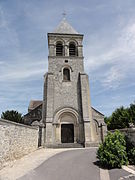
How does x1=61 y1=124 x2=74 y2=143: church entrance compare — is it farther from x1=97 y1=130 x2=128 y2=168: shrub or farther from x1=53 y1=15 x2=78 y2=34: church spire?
x1=53 y1=15 x2=78 y2=34: church spire

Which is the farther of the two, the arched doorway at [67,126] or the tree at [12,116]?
the tree at [12,116]

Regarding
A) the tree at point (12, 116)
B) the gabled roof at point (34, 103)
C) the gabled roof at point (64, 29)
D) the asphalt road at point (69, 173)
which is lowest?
the asphalt road at point (69, 173)

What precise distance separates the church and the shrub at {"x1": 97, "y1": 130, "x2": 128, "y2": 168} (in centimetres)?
824

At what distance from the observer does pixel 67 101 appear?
17.9m

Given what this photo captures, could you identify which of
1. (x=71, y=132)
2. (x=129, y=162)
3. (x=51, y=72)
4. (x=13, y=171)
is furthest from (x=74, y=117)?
(x=13, y=171)

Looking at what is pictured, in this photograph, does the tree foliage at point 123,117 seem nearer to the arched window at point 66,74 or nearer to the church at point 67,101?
the church at point 67,101

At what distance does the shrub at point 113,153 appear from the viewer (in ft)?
22.3

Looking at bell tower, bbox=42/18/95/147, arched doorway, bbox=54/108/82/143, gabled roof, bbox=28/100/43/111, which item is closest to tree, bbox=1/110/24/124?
bell tower, bbox=42/18/95/147

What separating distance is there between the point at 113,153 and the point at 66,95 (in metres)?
11.6

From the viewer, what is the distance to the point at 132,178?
17.7 feet

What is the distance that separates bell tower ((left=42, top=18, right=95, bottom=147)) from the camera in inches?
646

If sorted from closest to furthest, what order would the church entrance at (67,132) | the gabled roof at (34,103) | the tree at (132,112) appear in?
the church entrance at (67,132) < the tree at (132,112) < the gabled roof at (34,103)

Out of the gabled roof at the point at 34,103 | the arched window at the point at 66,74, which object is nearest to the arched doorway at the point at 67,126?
the arched window at the point at 66,74

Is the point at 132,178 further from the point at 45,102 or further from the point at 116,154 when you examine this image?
the point at 45,102
